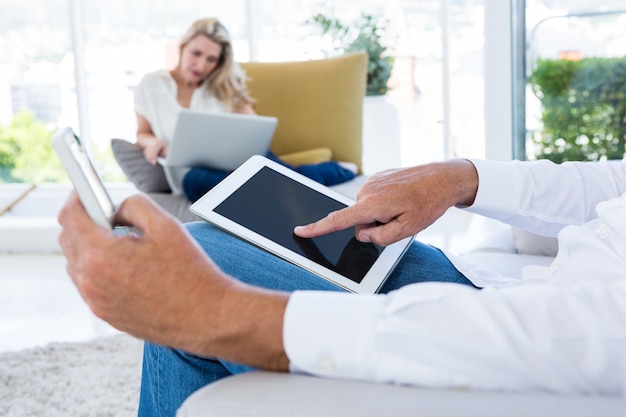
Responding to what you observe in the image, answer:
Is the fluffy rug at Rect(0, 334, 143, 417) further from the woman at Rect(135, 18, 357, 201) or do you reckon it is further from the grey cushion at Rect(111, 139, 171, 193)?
the woman at Rect(135, 18, 357, 201)

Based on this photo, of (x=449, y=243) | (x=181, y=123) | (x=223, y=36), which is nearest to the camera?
(x=181, y=123)

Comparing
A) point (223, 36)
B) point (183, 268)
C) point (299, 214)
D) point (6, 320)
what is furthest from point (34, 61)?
point (183, 268)

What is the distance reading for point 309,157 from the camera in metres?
3.09

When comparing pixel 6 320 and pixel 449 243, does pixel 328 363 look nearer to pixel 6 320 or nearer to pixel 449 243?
pixel 6 320

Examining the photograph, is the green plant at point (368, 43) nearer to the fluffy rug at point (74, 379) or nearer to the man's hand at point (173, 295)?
the fluffy rug at point (74, 379)

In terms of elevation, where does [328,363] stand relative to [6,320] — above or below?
above

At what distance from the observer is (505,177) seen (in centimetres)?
110

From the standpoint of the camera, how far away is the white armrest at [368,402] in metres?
0.50

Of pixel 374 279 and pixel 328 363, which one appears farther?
pixel 374 279

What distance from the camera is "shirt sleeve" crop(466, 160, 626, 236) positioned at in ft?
3.60

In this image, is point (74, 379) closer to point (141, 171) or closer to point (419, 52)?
point (141, 171)

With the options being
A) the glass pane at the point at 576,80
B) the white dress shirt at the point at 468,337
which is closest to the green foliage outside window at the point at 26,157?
the glass pane at the point at 576,80

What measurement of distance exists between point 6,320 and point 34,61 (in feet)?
9.74

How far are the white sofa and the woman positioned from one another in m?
2.51
